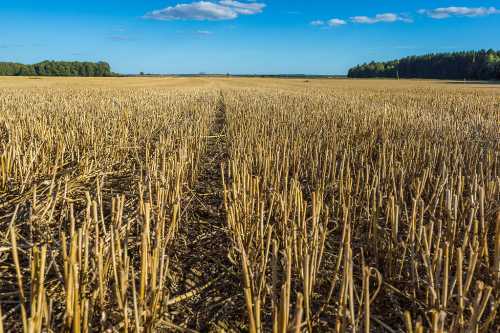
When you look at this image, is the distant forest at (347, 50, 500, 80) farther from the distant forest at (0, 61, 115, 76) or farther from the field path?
the field path

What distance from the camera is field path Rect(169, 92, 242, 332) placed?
5.68 ft

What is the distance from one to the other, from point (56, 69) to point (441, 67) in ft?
199

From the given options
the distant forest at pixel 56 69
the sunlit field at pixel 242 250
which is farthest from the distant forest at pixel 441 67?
the sunlit field at pixel 242 250

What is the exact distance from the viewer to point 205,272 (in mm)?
2119

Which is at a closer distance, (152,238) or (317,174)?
(152,238)

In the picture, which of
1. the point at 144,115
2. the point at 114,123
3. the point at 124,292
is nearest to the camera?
the point at 124,292

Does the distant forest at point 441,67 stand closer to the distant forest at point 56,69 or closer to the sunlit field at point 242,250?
the distant forest at point 56,69

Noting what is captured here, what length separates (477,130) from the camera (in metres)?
5.11

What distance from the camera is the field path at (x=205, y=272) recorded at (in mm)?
1730

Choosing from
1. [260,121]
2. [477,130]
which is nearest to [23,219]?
[260,121]

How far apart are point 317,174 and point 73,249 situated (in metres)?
2.52

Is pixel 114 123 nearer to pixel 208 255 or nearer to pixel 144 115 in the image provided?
pixel 144 115

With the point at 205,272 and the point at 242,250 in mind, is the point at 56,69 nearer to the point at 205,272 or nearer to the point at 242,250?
the point at 205,272

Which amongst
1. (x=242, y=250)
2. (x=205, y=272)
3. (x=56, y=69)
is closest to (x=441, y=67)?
(x=56, y=69)
